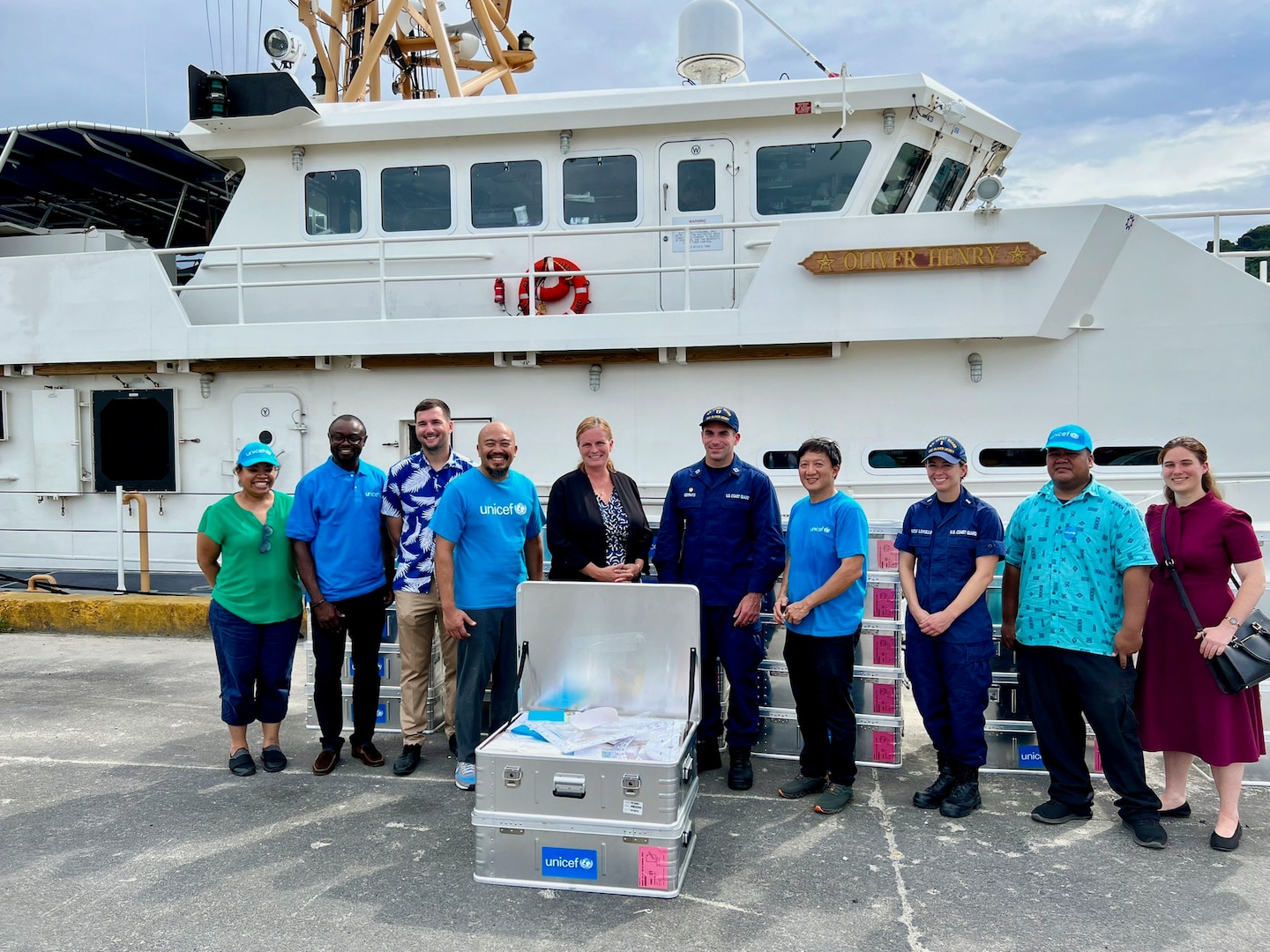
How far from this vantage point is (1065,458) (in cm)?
364

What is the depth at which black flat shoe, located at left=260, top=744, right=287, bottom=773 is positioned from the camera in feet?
A: 14.5

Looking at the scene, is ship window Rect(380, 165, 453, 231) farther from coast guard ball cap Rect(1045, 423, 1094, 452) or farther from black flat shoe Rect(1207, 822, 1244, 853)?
black flat shoe Rect(1207, 822, 1244, 853)

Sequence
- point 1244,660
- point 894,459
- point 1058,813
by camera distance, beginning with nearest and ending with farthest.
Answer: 1. point 1244,660
2. point 1058,813
3. point 894,459

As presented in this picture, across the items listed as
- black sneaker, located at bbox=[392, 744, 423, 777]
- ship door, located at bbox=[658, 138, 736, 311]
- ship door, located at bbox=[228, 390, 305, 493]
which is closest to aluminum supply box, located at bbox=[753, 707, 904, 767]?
black sneaker, located at bbox=[392, 744, 423, 777]

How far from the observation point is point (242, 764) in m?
4.38

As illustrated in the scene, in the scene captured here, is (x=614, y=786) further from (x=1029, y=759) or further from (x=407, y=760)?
(x=1029, y=759)

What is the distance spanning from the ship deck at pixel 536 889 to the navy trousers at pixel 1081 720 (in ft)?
0.53

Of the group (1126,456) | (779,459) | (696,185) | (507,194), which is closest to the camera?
(1126,456)

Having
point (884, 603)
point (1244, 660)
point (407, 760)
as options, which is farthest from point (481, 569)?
point (1244, 660)

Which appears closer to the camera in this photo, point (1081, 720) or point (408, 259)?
point (1081, 720)

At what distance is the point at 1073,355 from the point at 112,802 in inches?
273

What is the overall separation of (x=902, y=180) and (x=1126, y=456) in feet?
10.1

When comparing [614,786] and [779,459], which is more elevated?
[779,459]

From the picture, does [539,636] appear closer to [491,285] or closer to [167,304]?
[491,285]
